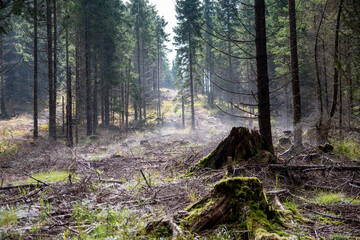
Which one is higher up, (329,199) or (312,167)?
(312,167)

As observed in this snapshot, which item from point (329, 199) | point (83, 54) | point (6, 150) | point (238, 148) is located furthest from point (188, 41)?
point (329, 199)

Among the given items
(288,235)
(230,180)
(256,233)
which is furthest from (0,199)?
(288,235)

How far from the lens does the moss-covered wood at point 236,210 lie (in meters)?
2.68

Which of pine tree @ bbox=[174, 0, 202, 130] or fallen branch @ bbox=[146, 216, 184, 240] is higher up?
pine tree @ bbox=[174, 0, 202, 130]

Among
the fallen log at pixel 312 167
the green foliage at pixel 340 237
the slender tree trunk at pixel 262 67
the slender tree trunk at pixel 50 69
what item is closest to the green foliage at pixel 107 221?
the green foliage at pixel 340 237

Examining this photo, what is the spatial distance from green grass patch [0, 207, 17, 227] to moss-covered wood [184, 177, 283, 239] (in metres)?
2.70

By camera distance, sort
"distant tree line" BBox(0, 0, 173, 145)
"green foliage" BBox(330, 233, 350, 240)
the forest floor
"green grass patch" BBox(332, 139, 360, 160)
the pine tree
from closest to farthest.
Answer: "green foliage" BBox(330, 233, 350, 240) → the forest floor → "green grass patch" BBox(332, 139, 360, 160) → "distant tree line" BBox(0, 0, 173, 145) → the pine tree

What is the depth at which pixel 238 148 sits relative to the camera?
17.9ft

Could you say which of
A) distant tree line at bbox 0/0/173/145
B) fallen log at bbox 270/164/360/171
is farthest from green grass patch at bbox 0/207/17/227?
distant tree line at bbox 0/0/173/145

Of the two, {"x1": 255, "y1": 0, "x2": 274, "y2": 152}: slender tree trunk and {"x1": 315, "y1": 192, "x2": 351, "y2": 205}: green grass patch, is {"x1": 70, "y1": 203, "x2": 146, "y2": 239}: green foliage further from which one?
{"x1": 255, "y1": 0, "x2": 274, "y2": 152}: slender tree trunk

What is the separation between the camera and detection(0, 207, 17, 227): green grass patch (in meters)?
3.40

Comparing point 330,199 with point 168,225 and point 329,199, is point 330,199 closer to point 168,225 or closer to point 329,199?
point 329,199

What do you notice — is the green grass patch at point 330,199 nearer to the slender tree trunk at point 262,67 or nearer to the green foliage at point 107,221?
the slender tree trunk at point 262,67

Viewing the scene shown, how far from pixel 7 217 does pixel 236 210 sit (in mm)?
3485
